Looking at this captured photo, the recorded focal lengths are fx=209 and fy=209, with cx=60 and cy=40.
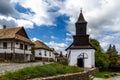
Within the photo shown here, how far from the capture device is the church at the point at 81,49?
116ft

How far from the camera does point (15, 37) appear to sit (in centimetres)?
3475

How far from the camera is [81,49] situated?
3578 centimetres

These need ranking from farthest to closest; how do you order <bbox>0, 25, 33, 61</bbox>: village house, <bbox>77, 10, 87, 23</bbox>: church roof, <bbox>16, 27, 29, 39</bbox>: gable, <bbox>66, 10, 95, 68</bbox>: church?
<bbox>16, 27, 29, 39</bbox>: gable, <bbox>77, 10, 87, 23</bbox>: church roof, <bbox>66, 10, 95, 68</bbox>: church, <bbox>0, 25, 33, 61</bbox>: village house

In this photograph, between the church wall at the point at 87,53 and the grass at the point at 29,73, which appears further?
the church wall at the point at 87,53

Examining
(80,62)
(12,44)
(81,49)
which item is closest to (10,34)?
(12,44)

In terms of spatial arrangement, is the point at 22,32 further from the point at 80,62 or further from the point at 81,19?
the point at 80,62

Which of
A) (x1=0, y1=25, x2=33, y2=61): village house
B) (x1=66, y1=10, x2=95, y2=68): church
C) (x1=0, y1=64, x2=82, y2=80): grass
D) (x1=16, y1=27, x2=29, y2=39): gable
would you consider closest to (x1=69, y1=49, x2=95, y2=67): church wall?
(x1=66, y1=10, x2=95, y2=68): church

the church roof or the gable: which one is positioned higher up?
the church roof

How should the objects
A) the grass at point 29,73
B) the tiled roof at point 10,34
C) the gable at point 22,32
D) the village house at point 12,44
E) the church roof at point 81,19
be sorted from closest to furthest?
1. the grass at point 29,73
2. the village house at point 12,44
3. the tiled roof at point 10,34
4. the church roof at point 81,19
5. the gable at point 22,32

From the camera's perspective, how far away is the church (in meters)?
35.4

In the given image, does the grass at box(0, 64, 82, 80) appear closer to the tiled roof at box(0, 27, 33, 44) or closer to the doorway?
the doorway

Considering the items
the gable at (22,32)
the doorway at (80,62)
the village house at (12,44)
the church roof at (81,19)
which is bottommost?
the doorway at (80,62)

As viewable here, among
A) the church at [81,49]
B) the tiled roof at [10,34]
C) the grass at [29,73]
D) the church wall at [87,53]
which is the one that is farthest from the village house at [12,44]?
the grass at [29,73]

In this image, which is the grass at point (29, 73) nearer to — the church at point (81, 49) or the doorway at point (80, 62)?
the church at point (81, 49)
